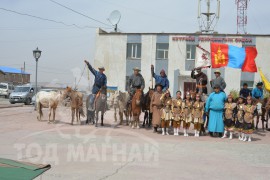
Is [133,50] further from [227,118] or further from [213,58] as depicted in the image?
[227,118]

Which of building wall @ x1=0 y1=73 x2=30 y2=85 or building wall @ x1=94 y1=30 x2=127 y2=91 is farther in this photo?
building wall @ x1=0 y1=73 x2=30 y2=85

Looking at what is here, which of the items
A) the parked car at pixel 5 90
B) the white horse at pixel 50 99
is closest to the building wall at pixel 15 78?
the parked car at pixel 5 90

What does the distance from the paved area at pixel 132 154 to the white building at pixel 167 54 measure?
67.6 feet

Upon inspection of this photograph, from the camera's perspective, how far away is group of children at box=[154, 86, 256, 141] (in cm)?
1315

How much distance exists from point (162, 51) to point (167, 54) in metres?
0.54

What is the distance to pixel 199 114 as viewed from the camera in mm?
13547

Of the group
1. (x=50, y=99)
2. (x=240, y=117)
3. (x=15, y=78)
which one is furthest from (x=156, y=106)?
(x=15, y=78)

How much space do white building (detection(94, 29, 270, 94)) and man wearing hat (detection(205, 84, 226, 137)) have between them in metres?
19.9

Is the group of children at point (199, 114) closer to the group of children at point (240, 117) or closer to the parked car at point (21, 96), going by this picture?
the group of children at point (240, 117)

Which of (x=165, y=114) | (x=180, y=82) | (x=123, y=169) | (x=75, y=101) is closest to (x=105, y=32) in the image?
(x=180, y=82)

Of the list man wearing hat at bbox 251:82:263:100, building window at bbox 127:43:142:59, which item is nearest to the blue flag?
man wearing hat at bbox 251:82:263:100

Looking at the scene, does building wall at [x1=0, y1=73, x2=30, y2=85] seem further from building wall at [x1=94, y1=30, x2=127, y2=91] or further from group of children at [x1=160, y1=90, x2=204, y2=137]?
group of children at [x1=160, y1=90, x2=204, y2=137]

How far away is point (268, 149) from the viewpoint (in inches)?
441

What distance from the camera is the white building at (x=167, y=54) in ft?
110
